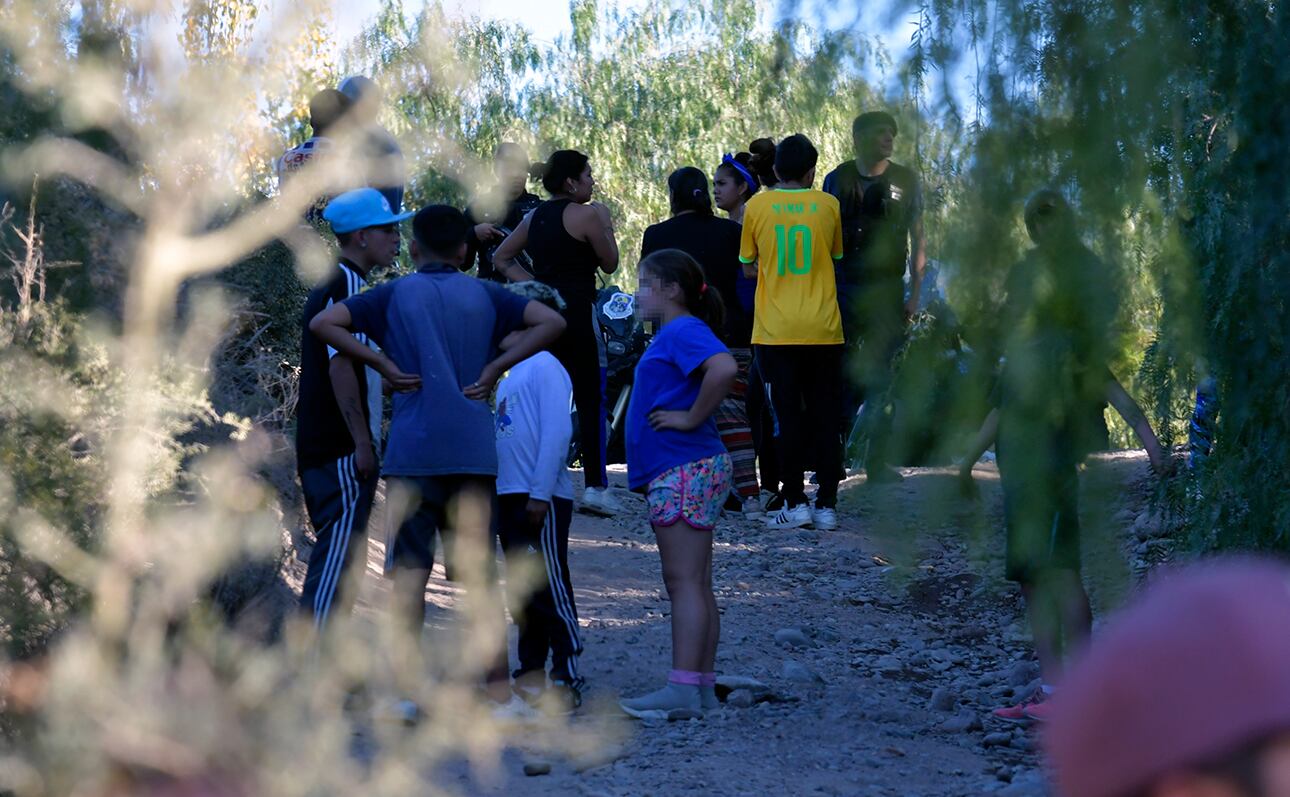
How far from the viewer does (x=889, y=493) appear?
130 inches

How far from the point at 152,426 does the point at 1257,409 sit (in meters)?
2.89

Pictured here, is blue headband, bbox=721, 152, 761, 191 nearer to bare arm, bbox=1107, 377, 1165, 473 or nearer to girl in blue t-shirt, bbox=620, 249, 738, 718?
girl in blue t-shirt, bbox=620, 249, 738, 718

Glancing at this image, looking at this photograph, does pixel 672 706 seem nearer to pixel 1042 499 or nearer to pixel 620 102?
pixel 1042 499

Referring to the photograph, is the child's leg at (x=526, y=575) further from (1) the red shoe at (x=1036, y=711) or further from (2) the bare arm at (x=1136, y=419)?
(2) the bare arm at (x=1136, y=419)

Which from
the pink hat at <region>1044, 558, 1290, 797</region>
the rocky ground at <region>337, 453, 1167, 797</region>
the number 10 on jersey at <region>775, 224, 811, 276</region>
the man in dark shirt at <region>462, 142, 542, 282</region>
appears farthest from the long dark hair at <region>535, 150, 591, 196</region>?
the pink hat at <region>1044, 558, 1290, 797</region>

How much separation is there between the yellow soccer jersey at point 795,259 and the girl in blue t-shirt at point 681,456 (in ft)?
9.15

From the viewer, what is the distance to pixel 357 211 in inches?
214

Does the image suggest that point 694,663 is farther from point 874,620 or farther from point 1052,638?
point 874,620

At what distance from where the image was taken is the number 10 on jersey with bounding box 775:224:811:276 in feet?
28.2

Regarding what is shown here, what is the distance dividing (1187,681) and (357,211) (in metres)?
4.72

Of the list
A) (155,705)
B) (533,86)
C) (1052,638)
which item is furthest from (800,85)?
(533,86)

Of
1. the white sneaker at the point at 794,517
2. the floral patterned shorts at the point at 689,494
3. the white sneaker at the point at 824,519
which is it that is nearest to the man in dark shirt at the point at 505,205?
the white sneaker at the point at 794,517

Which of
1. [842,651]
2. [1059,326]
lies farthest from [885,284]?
[842,651]

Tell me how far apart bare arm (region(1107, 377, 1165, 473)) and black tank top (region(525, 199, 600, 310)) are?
159 inches
